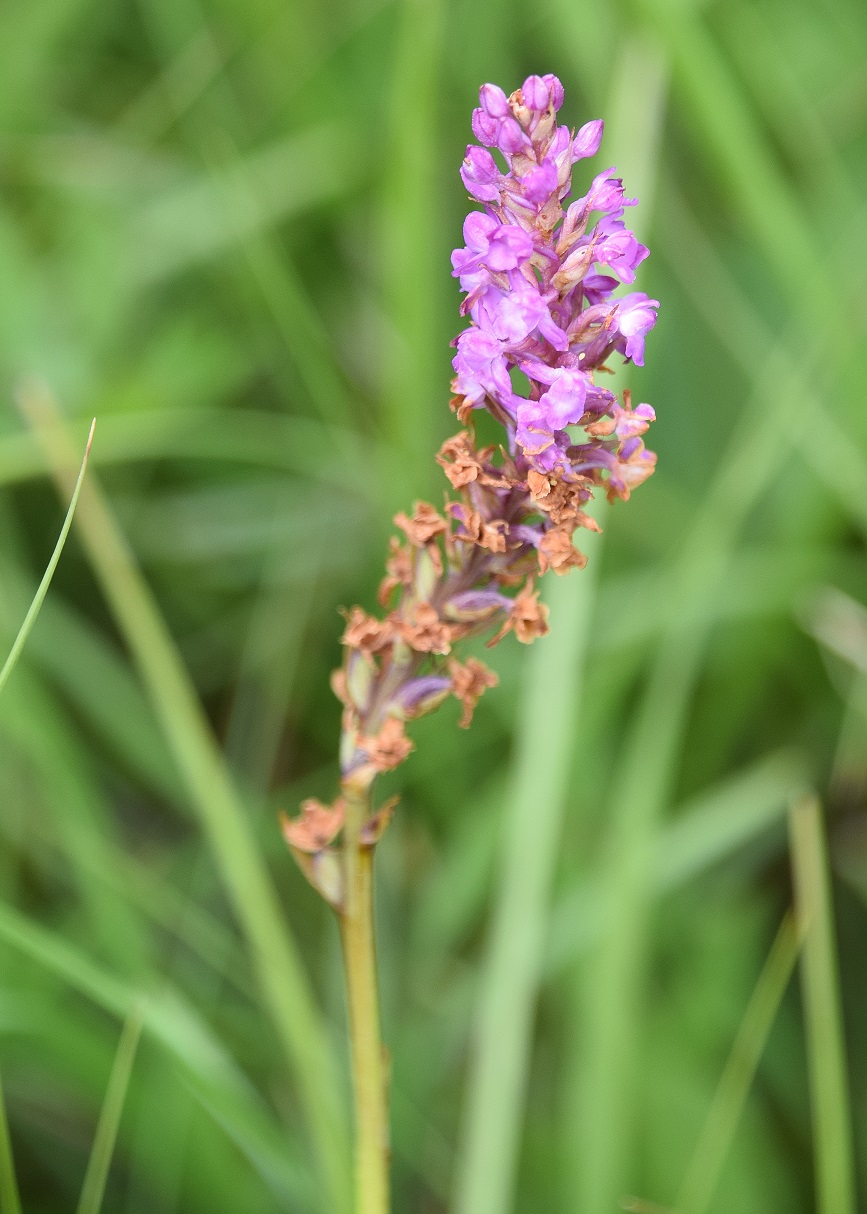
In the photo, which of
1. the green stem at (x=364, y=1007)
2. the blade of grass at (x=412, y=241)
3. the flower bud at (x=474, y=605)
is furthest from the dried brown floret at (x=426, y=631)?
the blade of grass at (x=412, y=241)

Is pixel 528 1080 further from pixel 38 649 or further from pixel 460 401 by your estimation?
pixel 460 401

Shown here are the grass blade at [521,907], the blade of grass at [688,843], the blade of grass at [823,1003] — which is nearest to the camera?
the blade of grass at [823,1003]

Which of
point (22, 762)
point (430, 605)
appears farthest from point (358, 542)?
point (430, 605)

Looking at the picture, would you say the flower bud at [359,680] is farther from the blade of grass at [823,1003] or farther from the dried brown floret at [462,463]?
the blade of grass at [823,1003]

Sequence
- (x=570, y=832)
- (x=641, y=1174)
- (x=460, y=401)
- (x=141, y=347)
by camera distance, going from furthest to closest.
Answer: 1. (x=141, y=347)
2. (x=570, y=832)
3. (x=641, y=1174)
4. (x=460, y=401)

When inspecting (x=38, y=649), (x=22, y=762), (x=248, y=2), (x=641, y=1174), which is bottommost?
(x=641, y=1174)

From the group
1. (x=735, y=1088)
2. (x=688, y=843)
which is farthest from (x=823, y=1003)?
(x=688, y=843)

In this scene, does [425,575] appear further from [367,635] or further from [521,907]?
[521,907]
